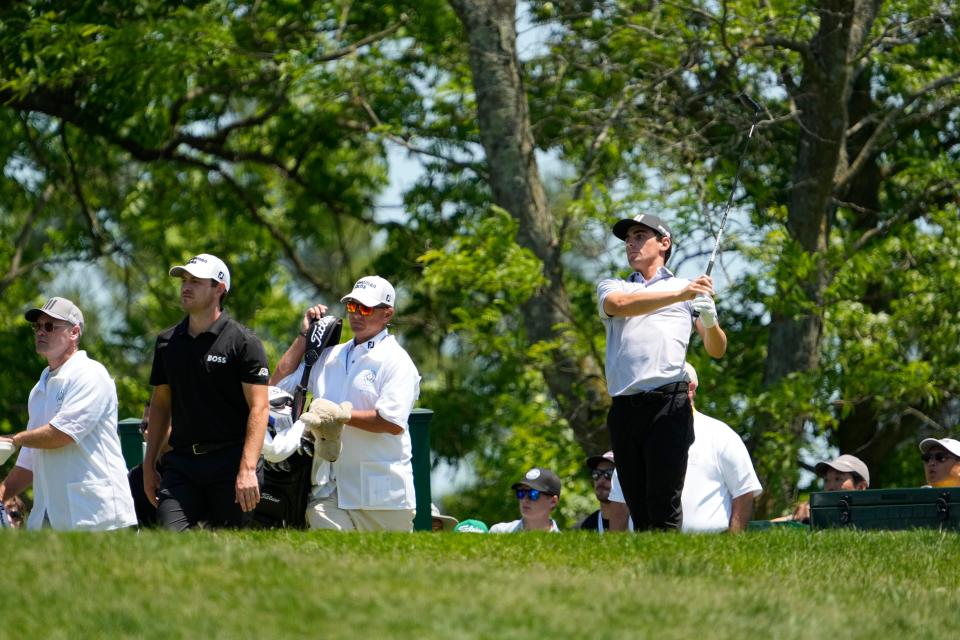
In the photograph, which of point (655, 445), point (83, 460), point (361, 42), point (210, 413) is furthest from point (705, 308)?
point (361, 42)

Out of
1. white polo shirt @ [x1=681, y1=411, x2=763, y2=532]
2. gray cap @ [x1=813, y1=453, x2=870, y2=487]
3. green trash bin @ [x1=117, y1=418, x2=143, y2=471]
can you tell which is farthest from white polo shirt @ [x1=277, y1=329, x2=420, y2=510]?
gray cap @ [x1=813, y1=453, x2=870, y2=487]

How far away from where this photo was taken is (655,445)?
9.33 meters

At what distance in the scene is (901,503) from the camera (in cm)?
1016

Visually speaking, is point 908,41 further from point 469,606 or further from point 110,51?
point 469,606

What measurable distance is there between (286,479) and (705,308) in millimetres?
2677

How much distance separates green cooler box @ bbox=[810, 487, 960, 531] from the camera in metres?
9.99

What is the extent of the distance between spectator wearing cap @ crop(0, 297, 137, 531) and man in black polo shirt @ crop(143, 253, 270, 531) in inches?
11.8

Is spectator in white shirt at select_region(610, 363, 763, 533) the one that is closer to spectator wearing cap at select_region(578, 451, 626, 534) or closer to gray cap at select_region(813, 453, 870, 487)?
spectator wearing cap at select_region(578, 451, 626, 534)

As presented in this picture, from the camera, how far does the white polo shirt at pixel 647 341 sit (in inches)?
368

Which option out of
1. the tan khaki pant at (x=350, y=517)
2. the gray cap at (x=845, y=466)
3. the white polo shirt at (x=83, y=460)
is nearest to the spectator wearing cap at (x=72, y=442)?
the white polo shirt at (x=83, y=460)

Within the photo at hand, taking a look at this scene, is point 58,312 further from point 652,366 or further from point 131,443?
point 652,366

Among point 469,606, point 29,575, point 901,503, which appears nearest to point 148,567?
point 29,575

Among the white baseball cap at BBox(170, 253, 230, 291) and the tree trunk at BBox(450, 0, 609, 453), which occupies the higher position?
the tree trunk at BBox(450, 0, 609, 453)

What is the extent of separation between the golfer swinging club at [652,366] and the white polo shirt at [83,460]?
2765 mm
